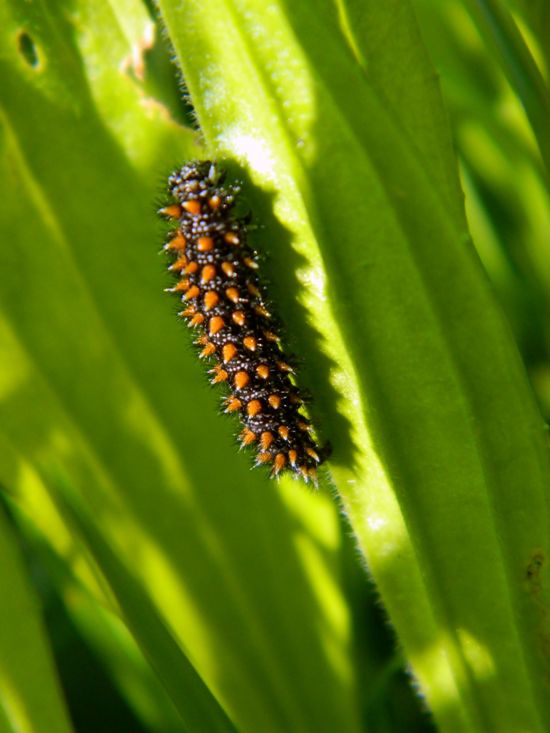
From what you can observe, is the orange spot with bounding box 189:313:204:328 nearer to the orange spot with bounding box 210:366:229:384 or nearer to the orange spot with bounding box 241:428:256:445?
the orange spot with bounding box 210:366:229:384

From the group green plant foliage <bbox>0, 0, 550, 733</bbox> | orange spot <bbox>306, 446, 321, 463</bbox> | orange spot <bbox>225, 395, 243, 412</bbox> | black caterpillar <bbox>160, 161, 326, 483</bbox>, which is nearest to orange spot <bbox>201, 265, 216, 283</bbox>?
black caterpillar <bbox>160, 161, 326, 483</bbox>

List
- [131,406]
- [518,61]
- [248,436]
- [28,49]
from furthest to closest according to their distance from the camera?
[131,406]
[28,49]
[248,436]
[518,61]

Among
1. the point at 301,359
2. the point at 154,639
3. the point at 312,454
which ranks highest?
the point at 301,359

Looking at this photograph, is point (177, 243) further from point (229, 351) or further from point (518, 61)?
point (518, 61)

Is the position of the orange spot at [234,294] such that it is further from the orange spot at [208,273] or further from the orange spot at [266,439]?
the orange spot at [266,439]

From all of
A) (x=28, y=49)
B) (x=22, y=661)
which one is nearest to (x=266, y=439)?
(x=22, y=661)

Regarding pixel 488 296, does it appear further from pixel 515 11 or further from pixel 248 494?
pixel 248 494

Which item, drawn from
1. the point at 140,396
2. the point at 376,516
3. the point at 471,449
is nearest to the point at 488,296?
the point at 471,449
